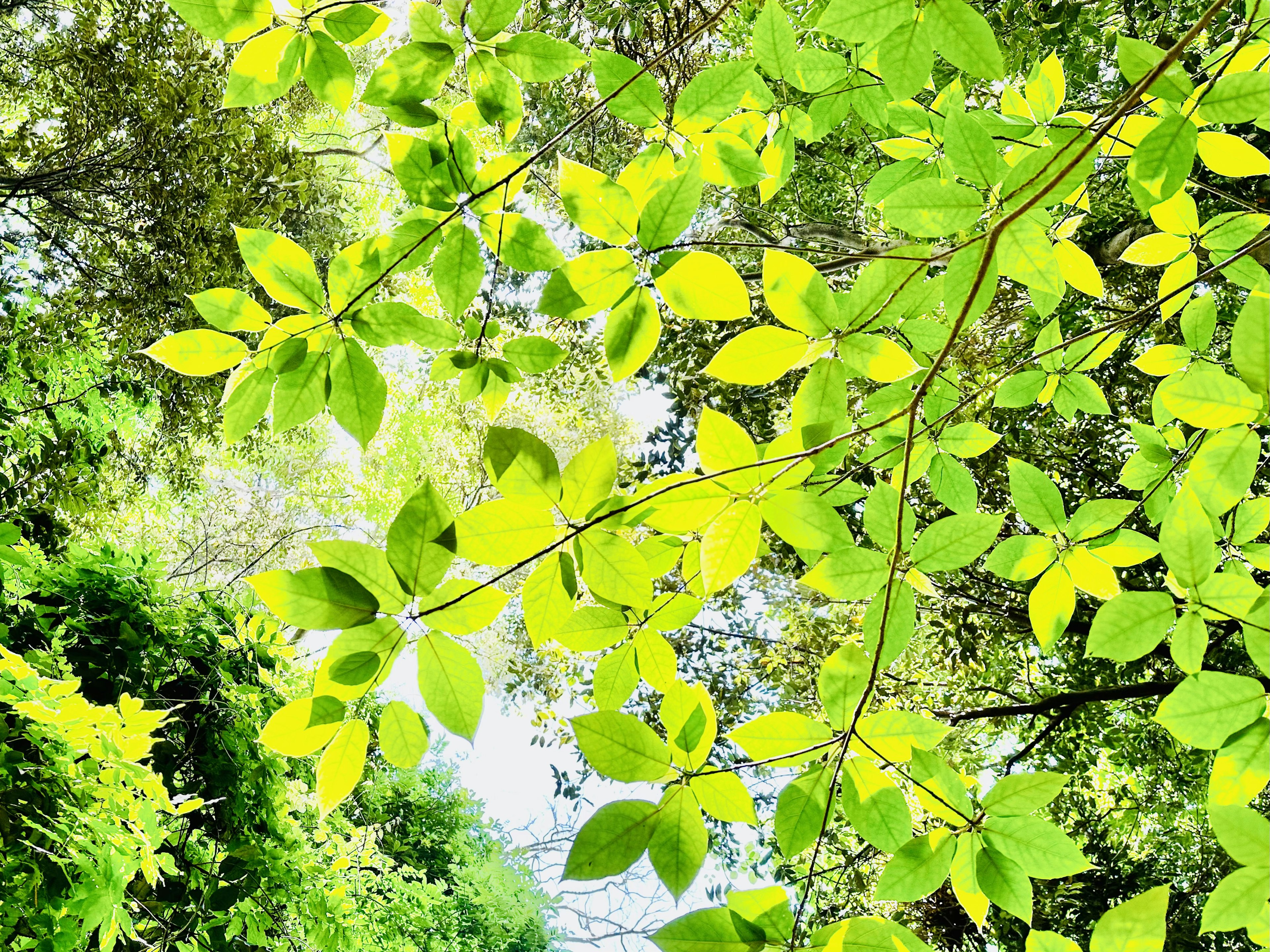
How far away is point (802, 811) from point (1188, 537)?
34 cm

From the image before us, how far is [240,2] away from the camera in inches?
18.2

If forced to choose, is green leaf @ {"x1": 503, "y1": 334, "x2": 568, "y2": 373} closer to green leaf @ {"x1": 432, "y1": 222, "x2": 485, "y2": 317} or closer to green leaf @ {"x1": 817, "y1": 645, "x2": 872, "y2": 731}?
green leaf @ {"x1": 432, "y1": 222, "x2": 485, "y2": 317}

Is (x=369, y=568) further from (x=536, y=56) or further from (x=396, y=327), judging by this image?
(x=536, y=56)

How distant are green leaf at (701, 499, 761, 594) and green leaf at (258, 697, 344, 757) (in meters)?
0.23

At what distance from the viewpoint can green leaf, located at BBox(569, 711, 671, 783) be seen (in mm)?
415

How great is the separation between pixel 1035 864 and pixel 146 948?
6.60 ft

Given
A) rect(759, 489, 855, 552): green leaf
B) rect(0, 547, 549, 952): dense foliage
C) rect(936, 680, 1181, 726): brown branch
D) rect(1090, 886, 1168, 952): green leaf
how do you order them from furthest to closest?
rect(936, 680, 1181, 726): brown branch, rect(0, 547, 549, 952): dense foliage, rect(759, 489, 855, 552): green leaf, rect(1090, 886, 1168, 952): green leaf

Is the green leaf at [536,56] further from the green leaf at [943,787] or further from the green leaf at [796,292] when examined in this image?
the green leaf at [943,787]

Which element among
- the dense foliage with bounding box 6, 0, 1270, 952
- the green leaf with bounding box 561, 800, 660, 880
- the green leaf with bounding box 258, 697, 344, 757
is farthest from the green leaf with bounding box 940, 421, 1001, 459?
the green leaf with bounding box 258, 697, 344, 757

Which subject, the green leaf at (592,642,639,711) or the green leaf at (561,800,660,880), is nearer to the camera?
the green leaf at (561,800,660,880)

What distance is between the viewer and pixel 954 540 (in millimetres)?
599

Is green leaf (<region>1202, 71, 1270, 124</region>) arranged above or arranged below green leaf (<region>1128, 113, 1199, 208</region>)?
above

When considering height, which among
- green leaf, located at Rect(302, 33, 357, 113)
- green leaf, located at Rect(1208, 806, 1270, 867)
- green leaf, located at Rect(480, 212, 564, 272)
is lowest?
green leaf, located at Rect(1208, 806, 1270, 867)

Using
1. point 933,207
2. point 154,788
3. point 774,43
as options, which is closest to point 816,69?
point 774,43
